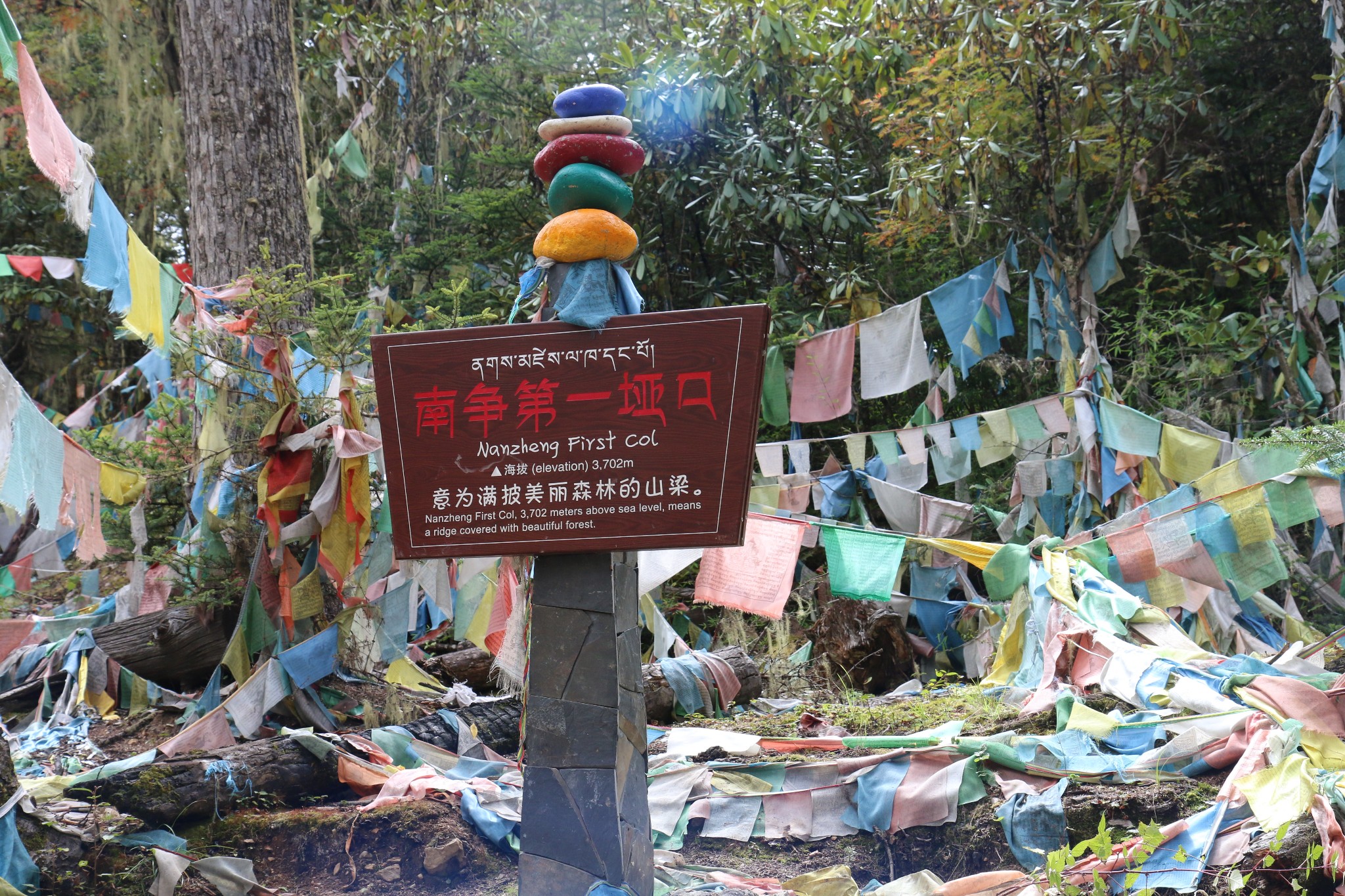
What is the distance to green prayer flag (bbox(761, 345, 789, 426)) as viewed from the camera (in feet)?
28.8

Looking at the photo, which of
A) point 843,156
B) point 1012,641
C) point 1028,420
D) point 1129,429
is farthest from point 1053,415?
point 843,156

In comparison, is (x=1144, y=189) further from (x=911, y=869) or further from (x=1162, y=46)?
(x=911, y=869)

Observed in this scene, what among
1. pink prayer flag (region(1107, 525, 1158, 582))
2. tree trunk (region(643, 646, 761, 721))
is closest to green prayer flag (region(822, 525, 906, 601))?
tree trunk (region(643, 646, 761, 721))

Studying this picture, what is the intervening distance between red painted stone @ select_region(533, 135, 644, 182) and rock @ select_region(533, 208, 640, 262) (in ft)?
0.67

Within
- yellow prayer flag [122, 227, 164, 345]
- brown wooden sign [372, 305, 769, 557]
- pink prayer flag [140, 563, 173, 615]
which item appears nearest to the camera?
brown wooden sign [372, 305, 769, 557]

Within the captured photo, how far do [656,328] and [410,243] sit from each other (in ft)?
29.1

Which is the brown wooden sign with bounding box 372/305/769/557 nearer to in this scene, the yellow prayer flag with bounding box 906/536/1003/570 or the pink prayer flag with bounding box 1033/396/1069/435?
the yellow prayer flag with bounding box 906/536/1003/570

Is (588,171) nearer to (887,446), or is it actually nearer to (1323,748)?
(1323,748)

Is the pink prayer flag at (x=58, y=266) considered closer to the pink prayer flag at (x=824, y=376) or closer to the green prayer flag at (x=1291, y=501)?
the pink prayer flag at (x=824, y=376)

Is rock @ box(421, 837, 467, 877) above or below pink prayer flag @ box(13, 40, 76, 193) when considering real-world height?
below

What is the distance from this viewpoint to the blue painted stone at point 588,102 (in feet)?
12.1

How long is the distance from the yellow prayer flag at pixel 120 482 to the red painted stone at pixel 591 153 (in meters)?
2.72

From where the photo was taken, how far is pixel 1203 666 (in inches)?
189

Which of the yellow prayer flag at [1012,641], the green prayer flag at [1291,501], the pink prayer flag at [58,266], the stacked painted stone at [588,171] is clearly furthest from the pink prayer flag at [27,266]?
the green prayer flag at [1291,501]
